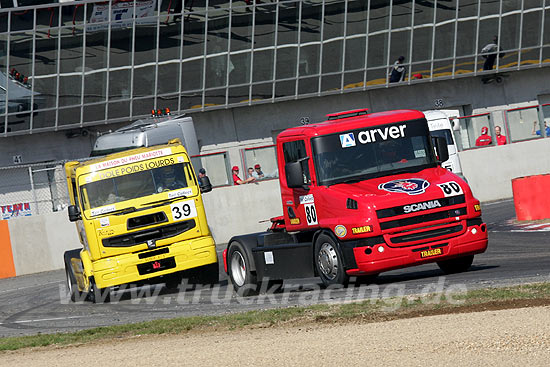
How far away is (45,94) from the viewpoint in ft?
123

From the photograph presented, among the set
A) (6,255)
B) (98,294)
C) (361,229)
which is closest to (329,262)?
(361,229)

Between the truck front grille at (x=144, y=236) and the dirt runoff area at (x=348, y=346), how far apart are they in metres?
5.44

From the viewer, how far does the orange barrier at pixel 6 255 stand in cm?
2658

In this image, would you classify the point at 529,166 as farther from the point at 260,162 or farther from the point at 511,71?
the point at 511,71

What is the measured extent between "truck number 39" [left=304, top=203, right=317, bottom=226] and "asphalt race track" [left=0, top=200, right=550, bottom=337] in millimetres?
1016

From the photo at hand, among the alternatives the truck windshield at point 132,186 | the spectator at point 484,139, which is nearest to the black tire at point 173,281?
the truck windshield at point 132,186

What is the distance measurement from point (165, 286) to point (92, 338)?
7.28m

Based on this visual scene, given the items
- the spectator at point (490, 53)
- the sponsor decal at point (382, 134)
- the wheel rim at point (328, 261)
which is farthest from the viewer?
the spectator at point (490, 53)

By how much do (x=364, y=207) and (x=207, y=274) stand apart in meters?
4.83

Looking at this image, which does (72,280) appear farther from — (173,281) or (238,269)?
(238,269)

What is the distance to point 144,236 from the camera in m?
17.2

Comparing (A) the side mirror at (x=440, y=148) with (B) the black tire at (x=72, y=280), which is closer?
(A) the side mirror at (x=440, y=148)

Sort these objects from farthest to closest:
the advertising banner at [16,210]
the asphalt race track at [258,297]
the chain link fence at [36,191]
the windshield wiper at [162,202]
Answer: the advertising banner at [16,210] < the chain link fence at [36,191] < the windshield wiper at [162,202] < the asphalt race track at [258,297]

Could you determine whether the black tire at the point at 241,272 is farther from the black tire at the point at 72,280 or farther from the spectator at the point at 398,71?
the spectator at the point at 398,71
